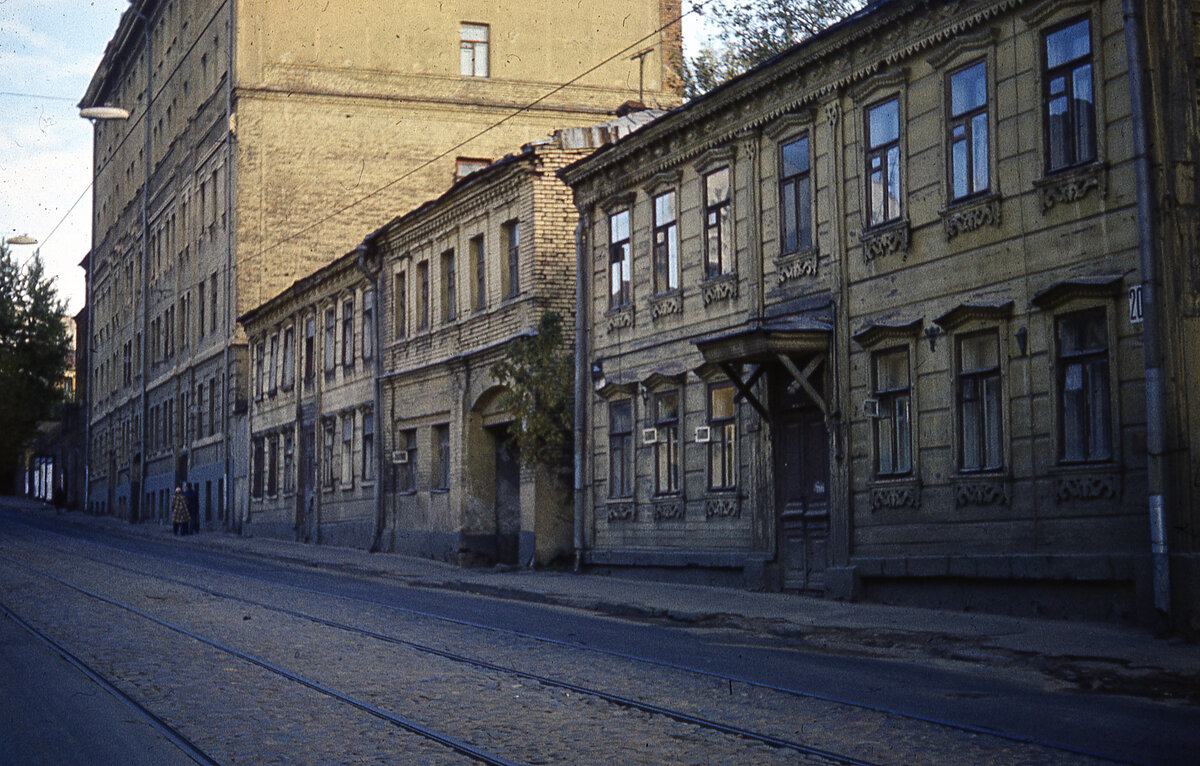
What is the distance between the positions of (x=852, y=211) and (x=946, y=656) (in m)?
7.45

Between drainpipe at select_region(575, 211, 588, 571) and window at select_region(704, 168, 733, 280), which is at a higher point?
window at select_region(704, 168, 733, 280)

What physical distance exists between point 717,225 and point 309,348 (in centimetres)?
2269

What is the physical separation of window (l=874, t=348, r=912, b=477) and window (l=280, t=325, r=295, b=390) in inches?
1106

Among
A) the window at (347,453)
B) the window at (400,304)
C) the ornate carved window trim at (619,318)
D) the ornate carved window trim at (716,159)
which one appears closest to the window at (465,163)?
the window at (347,453)

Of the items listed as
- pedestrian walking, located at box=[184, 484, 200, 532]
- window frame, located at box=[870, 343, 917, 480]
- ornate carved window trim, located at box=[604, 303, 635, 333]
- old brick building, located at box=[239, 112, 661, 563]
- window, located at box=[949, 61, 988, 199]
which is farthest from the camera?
pedestrian walking, located at box=[184, 484, 200, 532]

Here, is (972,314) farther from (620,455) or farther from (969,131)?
(620,455)

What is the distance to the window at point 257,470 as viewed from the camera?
47031 millimetres

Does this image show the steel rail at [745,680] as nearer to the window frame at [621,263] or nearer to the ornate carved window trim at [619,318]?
the ornate carved window trim at [619,318]

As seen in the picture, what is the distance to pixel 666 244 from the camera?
24.3 metres

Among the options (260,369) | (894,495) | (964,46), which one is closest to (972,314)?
(894,495)

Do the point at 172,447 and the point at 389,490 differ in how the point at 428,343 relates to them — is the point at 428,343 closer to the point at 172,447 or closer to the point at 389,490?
the point at 389,490

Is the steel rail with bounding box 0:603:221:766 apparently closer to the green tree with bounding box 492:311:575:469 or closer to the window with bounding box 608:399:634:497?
the window with bounding box 608:399:634:497

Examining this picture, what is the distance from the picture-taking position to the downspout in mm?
35688

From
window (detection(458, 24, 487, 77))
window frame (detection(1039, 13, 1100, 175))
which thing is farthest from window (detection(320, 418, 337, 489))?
window frame (detection(1039, 13, 1100, 175))
